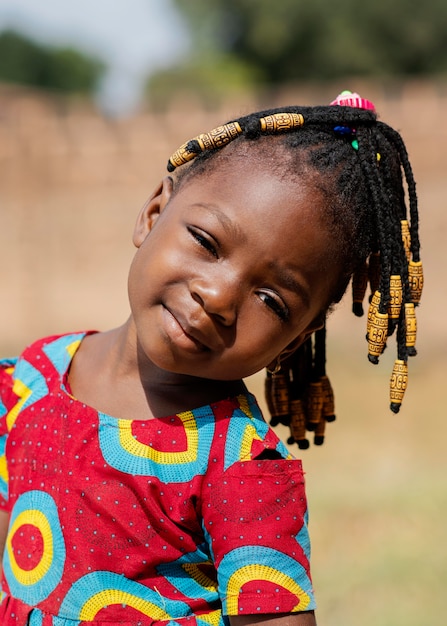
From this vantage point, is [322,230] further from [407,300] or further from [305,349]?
[305,349]

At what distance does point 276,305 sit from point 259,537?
45 centimetres

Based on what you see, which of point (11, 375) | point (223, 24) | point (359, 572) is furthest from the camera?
point (223, 24)

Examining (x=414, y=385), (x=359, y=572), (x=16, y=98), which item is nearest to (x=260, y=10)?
(x=16, y=98)

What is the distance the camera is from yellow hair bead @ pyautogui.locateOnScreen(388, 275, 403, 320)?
2.07 m

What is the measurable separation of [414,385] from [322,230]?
7.29 meters

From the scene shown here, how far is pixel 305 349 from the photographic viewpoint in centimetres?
237

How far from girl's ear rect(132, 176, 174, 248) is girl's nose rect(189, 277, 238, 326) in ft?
1.13

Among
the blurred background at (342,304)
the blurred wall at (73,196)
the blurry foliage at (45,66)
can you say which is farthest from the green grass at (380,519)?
the blurry foliage at (45,66)

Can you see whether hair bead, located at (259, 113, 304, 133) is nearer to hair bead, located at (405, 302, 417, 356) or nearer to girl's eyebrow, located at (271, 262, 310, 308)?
girl's eyebrow, located at (271, 262, 310, 308)

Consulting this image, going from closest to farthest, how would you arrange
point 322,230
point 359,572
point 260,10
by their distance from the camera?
1. point 322,230
2. point 359,572
3. point 260,10

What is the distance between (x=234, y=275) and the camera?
1829 mm

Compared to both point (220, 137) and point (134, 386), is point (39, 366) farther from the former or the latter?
point (220, 137)

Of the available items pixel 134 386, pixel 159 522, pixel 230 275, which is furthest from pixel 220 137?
pixel 159 522

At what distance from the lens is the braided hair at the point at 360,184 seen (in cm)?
195
